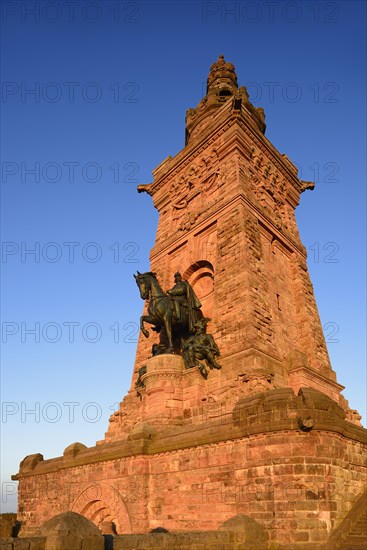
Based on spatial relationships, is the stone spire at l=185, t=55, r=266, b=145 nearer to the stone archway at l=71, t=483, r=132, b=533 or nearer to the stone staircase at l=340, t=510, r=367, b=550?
the stone archway at l=71, t=483, r=132, b=533

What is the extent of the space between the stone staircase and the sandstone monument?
0.26ft

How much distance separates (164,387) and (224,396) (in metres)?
2.19

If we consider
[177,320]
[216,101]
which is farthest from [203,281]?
[216,101]

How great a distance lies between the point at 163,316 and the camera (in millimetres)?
16328

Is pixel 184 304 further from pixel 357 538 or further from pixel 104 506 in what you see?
pixel 357 538

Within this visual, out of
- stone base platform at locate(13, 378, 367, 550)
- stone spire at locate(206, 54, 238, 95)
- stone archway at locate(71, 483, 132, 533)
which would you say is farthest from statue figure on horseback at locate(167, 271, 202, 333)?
stone spire at locate(206, 54, 238, 95)

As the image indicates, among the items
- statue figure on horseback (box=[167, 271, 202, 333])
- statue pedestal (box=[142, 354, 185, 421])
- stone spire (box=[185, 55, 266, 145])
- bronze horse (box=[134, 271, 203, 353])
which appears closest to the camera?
statue pedestal (box=[142, 354, 185, 421])

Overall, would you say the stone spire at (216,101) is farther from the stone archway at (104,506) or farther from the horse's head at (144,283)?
the stone archway at (104,506)

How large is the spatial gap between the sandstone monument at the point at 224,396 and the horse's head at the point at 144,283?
86mm

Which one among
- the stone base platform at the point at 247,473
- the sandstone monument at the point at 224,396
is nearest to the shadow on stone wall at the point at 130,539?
the sandstone monument at the point at 224,396

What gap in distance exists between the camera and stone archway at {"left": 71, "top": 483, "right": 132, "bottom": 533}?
448 inches

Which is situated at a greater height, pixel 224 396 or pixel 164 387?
pixel 164 387

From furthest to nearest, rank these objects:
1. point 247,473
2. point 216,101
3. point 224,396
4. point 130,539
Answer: point 216,101, point 224,396, point 247,473, point 130,539

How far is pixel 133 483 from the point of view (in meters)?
11.5
